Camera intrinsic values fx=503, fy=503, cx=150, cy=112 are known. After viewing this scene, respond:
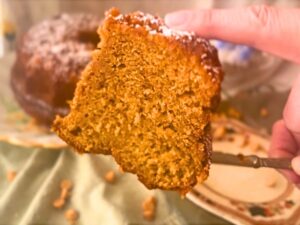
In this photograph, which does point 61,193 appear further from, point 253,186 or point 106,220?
point 253,186

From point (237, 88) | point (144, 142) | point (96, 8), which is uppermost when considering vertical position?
point (144, 142)

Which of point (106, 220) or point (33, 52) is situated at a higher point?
point (33, 52)

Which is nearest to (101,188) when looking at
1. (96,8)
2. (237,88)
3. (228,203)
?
(228,203)

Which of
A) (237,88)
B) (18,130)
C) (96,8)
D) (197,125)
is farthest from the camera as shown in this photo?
(96,8)

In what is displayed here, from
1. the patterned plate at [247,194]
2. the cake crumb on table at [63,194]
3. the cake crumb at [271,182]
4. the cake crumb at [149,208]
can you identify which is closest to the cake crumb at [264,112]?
the patterned plate at [247,194]

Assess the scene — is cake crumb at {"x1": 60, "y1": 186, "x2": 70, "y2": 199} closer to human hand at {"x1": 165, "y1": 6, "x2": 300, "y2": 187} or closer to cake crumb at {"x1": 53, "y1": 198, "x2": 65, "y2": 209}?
cake crumb at {"x1": 53, "y1": 198, "x2": 65, "y2": 209}

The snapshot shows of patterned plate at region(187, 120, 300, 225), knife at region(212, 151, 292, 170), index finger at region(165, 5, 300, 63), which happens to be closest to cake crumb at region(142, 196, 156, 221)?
patterned plate at region(187, 120, 300, 225)

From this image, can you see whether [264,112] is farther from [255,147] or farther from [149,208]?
[149,208]
